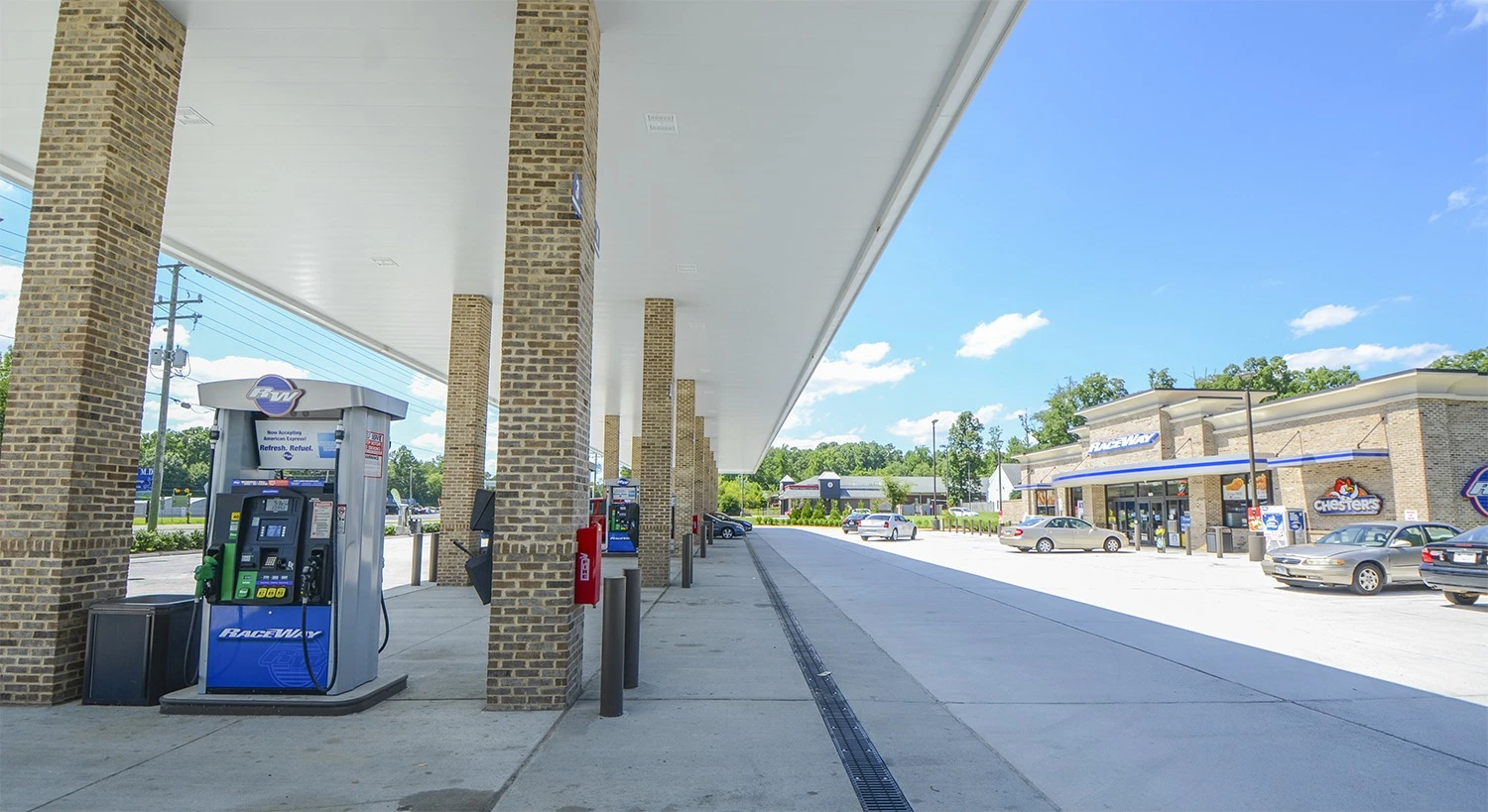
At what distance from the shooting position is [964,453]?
11631 cm

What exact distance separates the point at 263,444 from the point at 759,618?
720 cm

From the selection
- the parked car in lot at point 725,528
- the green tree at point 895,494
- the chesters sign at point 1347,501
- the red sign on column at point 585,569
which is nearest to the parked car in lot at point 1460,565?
the chesters sign at point 1347,501

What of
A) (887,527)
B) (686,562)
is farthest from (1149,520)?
(686,562)

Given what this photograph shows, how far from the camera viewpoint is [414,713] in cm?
637

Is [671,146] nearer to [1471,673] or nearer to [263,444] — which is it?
[263,444]

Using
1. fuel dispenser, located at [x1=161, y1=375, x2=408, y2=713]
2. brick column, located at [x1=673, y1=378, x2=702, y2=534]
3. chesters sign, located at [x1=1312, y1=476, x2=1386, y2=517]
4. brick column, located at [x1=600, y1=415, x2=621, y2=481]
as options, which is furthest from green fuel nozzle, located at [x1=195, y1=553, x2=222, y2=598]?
chesters sign, located at [x1=1312, y1=476, x2=1386, y2=517]

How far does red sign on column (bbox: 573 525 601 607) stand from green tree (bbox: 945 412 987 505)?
112 m

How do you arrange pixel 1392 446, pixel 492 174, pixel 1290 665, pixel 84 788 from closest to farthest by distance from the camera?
pixel 84 788, pixel 1290 665, pixel 492 174, pixel 1392 446

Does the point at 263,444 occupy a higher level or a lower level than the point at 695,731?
higher

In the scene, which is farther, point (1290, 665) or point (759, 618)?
point (759, 618)

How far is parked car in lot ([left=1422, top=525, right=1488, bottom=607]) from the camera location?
1266 centimetres

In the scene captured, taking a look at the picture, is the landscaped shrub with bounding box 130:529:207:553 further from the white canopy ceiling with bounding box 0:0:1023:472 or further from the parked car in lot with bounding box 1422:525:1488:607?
the parked car in lot with bounding box 1422:525:1488:607

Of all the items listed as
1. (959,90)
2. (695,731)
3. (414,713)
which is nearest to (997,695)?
(695,731)

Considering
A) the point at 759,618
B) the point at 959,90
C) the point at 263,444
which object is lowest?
the point at 759,618
